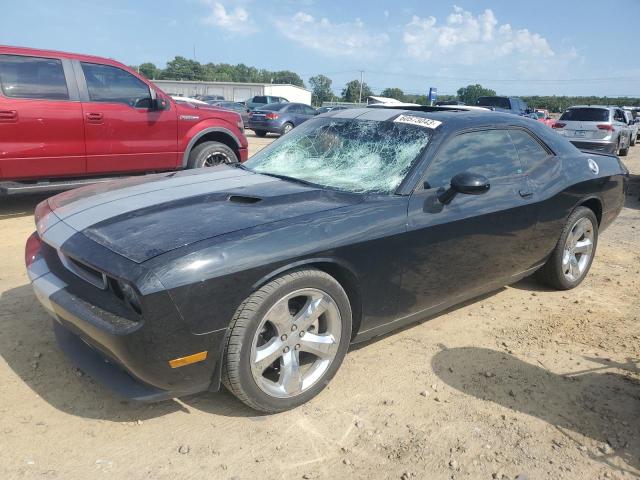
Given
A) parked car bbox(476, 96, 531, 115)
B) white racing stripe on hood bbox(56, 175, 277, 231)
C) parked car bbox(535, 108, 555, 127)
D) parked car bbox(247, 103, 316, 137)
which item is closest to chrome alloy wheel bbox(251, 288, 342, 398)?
white racing stripe on hood bbox(56, 175, 277, 231)

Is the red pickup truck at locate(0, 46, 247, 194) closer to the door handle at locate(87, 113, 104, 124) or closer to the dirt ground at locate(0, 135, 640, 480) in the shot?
the door handle at locate(87, 113, 104, 124)

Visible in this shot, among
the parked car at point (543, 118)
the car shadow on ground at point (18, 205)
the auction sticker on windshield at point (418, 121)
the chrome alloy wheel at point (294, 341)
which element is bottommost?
the car shadow on ground at point (18, 205)

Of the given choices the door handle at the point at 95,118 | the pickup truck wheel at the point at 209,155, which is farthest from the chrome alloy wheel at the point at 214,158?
the door handle at the point at 95,118

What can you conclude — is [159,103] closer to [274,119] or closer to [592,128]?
[592,128]

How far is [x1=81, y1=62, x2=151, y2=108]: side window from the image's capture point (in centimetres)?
630

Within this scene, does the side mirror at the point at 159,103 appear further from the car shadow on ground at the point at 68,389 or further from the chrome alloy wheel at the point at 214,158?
the car shadow on ground at the point at 68,389

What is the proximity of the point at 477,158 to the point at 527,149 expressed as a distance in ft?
2.23

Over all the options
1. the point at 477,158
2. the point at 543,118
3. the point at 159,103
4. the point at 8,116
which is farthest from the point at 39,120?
the point at 543,118

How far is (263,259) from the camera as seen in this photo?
7.91 ft

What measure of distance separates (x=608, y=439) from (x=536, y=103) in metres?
76.3

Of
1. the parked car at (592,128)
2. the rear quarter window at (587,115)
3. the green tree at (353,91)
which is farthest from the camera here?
the green tree at (353,91)

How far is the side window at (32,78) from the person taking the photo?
5.68m

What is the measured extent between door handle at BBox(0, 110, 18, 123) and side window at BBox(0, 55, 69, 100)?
209 mm

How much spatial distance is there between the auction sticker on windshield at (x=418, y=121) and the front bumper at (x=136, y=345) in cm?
202
